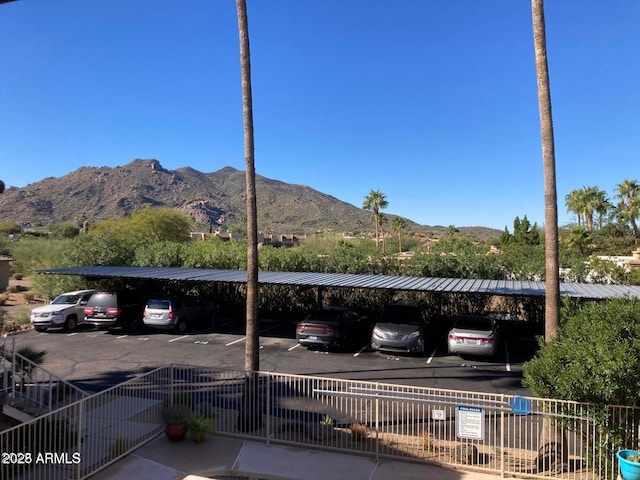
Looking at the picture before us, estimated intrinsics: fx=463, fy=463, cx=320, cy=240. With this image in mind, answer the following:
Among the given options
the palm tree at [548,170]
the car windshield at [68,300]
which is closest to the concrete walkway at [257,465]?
the palm tree at [548,170]

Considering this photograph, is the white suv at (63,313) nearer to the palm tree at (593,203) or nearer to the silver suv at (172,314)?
the silver suv at (172,314)

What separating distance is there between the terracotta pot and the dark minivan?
12.4m

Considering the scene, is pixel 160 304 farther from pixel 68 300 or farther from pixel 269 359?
pixel 269 359

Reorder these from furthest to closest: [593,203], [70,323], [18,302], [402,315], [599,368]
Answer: [593,203] < [18,302] < [70,323] < [402,315] < [599,368]

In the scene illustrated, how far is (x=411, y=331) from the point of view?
51.0 ft

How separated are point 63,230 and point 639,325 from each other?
76012mm

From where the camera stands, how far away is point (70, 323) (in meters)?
20.3

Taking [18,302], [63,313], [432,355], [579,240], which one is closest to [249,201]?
[432,355]

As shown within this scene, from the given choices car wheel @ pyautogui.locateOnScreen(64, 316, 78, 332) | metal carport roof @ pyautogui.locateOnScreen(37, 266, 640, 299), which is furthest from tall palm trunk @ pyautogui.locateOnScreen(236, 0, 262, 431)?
car wheel @ pyautogui.locateOnScreen(64, 316, 78, 332)

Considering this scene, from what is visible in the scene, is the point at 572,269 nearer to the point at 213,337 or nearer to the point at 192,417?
the point at 213,337

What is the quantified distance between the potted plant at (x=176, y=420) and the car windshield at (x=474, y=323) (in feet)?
33.0

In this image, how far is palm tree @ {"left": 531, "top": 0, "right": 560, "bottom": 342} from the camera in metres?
8.66

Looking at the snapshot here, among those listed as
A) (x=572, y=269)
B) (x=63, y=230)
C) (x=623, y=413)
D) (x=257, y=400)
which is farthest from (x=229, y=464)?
(x=63, y=230)

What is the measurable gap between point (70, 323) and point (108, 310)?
2119 millimetres
